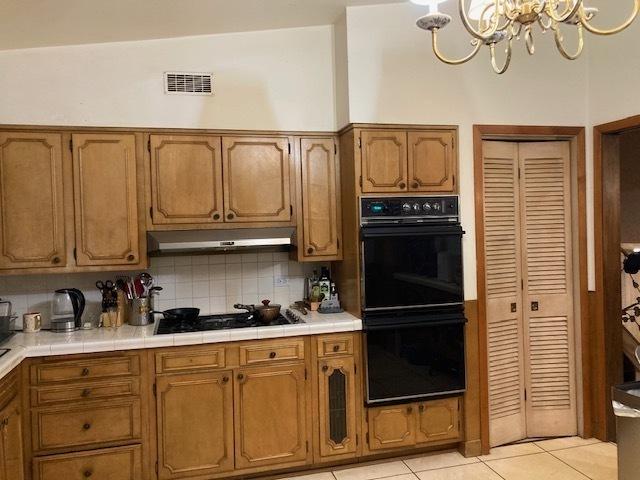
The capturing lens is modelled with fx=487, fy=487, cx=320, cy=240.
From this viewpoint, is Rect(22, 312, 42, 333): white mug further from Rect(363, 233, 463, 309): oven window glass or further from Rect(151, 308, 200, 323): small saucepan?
Rect(363, 233, 463, 309): oven window glass

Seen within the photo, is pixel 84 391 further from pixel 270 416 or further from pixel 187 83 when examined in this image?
pixel 187 83

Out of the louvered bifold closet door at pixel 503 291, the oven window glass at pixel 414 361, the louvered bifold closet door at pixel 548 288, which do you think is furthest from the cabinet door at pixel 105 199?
the louvered bifold closet door at pixel 548 288

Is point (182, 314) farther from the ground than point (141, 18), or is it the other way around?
point (141, 18)

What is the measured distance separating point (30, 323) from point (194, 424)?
3.94 feet

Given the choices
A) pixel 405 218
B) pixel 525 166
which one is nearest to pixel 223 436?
pixel 405 218

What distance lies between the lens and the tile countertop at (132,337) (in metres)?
2.66

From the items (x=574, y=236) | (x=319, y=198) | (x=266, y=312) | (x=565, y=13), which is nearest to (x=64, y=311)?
(x=266, y=312)

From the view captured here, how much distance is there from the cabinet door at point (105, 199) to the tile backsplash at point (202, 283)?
370 millimetres

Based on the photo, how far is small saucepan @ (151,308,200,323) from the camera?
10.4 ft

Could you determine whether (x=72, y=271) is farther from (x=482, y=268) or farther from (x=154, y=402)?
(x=482, y=268)

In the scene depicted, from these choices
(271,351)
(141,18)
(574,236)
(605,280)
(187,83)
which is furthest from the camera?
(574,236)

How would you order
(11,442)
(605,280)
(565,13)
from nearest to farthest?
(565,13) → (11,442) → (605,280)

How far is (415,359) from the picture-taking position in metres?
3.12

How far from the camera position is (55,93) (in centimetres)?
301
